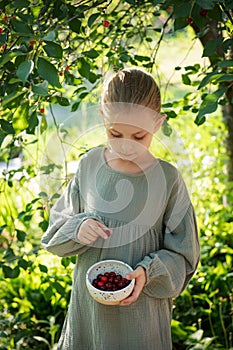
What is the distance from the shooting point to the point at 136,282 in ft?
5.02

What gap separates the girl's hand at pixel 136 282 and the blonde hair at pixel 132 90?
37 cm

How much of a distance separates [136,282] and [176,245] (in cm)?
14

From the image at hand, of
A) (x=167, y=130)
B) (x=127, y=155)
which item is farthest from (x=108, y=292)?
(x=167, y=130)

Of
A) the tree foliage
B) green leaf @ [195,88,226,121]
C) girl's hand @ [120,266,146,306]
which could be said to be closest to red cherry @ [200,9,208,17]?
the tree foliage

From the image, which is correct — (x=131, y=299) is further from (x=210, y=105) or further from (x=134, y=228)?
(x=210, y=105)

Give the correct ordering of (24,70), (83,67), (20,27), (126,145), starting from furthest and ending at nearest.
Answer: (83,67) < (126,145) < (20,27) < (24,70)

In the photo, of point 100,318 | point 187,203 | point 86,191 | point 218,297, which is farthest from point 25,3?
point 218,297

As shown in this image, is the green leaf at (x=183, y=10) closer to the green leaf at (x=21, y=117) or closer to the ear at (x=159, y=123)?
the ear at (x=159, y=123)

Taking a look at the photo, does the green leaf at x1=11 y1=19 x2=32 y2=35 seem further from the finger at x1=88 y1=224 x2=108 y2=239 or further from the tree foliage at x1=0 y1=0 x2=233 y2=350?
the finger at x1=88 y1=224 x2=108 y2=239

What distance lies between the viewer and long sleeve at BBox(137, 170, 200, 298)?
1.60 metres

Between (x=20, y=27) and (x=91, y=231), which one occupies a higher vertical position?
(x=20, y=27)

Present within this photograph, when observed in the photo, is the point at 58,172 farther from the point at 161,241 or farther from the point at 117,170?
the point at 161,241

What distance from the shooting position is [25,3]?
1.44 m

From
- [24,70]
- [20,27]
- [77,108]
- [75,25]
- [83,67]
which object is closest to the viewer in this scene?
[24,70]
